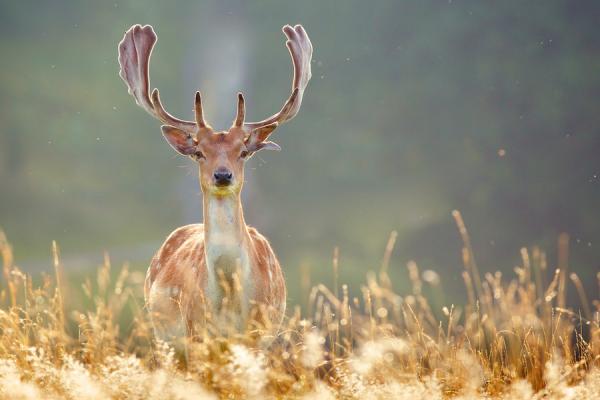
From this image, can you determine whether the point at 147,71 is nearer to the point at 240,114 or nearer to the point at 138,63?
the point at 138,63

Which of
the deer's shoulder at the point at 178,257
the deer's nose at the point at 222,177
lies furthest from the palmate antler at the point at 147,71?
the deer's shoulder at the point at 178,257

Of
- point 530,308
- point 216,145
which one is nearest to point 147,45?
point 216,145

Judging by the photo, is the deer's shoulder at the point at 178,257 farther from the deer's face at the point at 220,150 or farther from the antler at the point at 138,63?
the antler at the point at 138,63

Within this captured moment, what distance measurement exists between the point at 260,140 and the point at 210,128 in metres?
0.37

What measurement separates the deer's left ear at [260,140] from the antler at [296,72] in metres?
0.16

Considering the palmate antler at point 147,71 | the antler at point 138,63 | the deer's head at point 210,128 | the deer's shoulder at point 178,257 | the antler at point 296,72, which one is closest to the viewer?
the deer's head at point 210,128

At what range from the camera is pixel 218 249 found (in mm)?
5094

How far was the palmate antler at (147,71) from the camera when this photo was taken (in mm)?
5977

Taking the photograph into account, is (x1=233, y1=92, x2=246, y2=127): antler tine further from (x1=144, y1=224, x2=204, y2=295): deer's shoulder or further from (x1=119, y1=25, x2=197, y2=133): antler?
(x1=144, y1=224, x2=204, y2=295): deer's shoulder

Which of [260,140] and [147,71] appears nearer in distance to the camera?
[260,140]

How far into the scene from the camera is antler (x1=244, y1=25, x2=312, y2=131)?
6078 millimetres

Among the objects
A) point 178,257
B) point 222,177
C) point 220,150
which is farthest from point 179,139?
point 178,257

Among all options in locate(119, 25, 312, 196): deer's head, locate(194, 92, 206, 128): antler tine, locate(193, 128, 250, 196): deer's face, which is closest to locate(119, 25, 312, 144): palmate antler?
locate(119, 25, 312, 196): deer's head

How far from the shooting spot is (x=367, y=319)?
4004 millimetres
